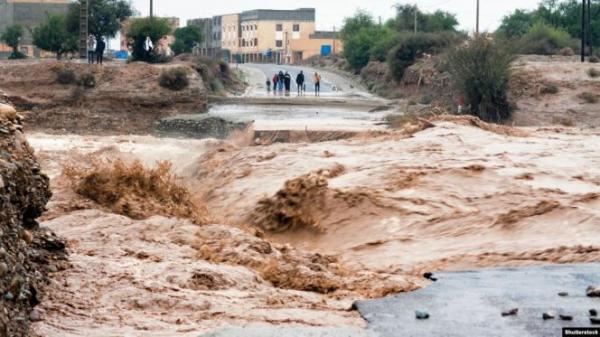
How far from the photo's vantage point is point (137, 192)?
794 inches

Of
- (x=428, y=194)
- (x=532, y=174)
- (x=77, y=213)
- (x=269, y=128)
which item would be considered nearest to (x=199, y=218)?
(x=77, y=213)

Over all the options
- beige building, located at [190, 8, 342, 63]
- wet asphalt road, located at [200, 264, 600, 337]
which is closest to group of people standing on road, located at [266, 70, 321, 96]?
wet asphalt road, located at [200, 264, 600, 337]

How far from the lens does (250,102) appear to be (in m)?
54.4

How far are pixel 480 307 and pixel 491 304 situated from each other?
0.52ft

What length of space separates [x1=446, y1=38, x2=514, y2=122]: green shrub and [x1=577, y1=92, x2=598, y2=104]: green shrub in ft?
9.52

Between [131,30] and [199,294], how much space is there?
58.6 metres

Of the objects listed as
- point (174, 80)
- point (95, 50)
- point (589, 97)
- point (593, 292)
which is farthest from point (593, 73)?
point (593, 292)

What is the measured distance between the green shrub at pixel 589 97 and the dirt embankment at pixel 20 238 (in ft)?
122

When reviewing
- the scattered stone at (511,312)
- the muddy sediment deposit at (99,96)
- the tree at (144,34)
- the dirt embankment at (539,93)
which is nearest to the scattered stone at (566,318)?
the scattered stone at (511,312)

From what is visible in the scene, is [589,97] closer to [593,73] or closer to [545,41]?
[593,73]

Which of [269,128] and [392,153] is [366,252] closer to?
[392,153]

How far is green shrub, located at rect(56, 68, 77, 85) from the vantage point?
5500 centimetres

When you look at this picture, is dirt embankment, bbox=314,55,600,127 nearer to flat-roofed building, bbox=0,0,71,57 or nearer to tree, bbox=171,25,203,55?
tree, bbox=171,25,203,55

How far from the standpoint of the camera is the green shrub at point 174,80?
55812mm
